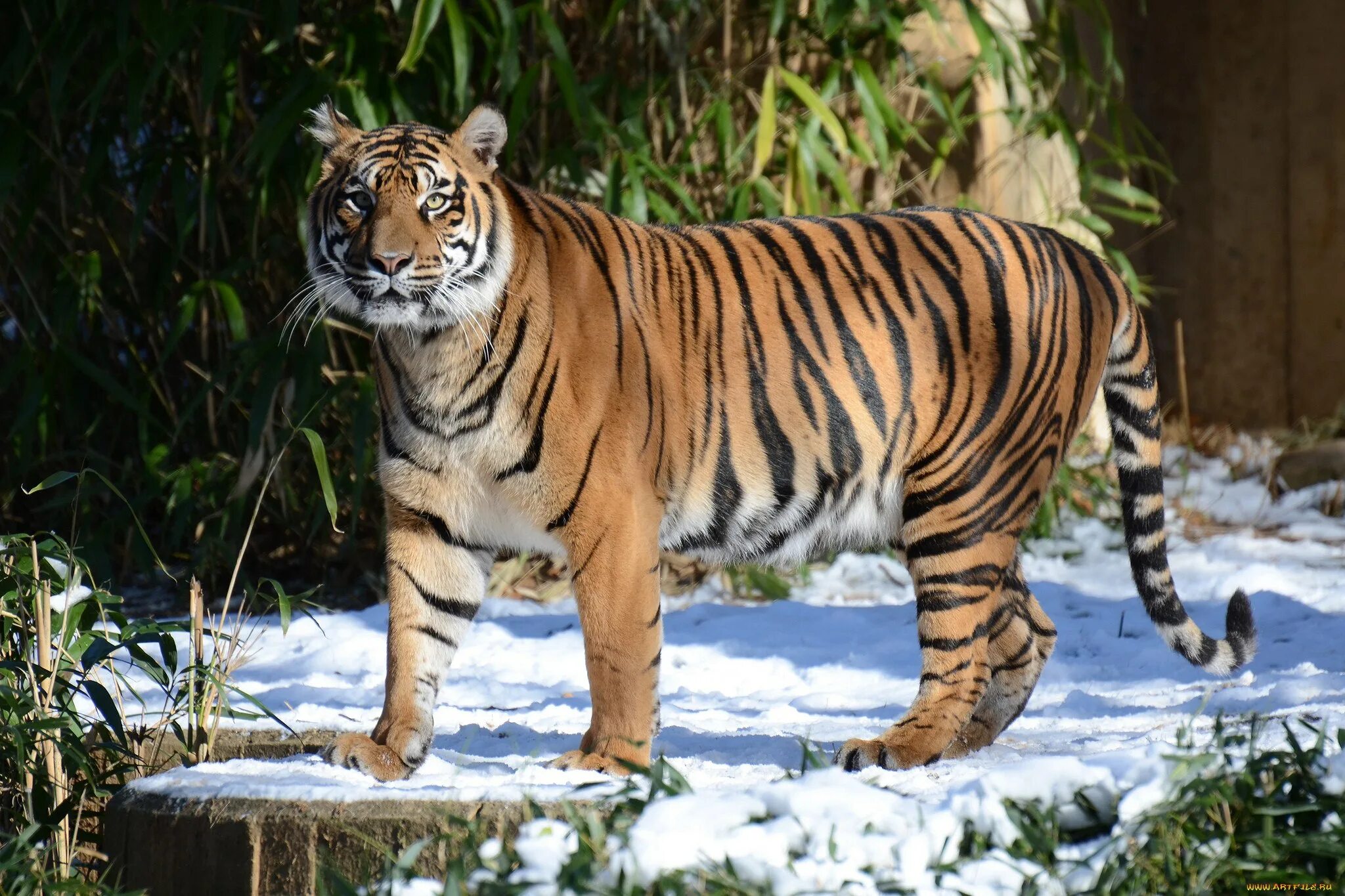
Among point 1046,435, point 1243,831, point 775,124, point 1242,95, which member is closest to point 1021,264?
point 1046,435

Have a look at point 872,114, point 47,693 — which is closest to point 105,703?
point 47,693

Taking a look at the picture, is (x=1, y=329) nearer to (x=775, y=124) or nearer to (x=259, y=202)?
(x=259, y=202)

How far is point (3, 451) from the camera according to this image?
20.0 ft

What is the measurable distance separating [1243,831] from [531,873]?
1.07 meters

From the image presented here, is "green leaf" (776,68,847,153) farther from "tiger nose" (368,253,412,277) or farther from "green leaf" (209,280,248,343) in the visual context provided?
"tiger nose" (368,253,412,277)

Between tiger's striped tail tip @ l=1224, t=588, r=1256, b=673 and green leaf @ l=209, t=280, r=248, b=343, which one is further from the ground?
green leaf @ l=209, t=280, r=248, b=343

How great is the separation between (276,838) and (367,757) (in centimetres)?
46

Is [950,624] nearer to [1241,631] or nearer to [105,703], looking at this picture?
[1241,631]

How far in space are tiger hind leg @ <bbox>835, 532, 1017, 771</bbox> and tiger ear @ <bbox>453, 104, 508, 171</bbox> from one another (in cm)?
126

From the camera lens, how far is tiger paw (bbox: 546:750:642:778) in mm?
2951

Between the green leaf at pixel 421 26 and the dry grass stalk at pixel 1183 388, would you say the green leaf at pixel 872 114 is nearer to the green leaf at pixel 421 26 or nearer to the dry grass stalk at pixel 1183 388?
the green leaf at pixel 421 26

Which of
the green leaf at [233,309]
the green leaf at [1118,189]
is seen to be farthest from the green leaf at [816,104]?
the green leaf at [233,309]

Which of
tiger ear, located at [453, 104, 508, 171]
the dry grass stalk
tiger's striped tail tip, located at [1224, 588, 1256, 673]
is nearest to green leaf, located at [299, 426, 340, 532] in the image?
tiger ear, located at [453, 104, 508, 171]

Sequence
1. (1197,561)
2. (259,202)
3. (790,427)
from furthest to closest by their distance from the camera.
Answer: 1. (1197,561)
2. (259,202)
3. (790,427)
